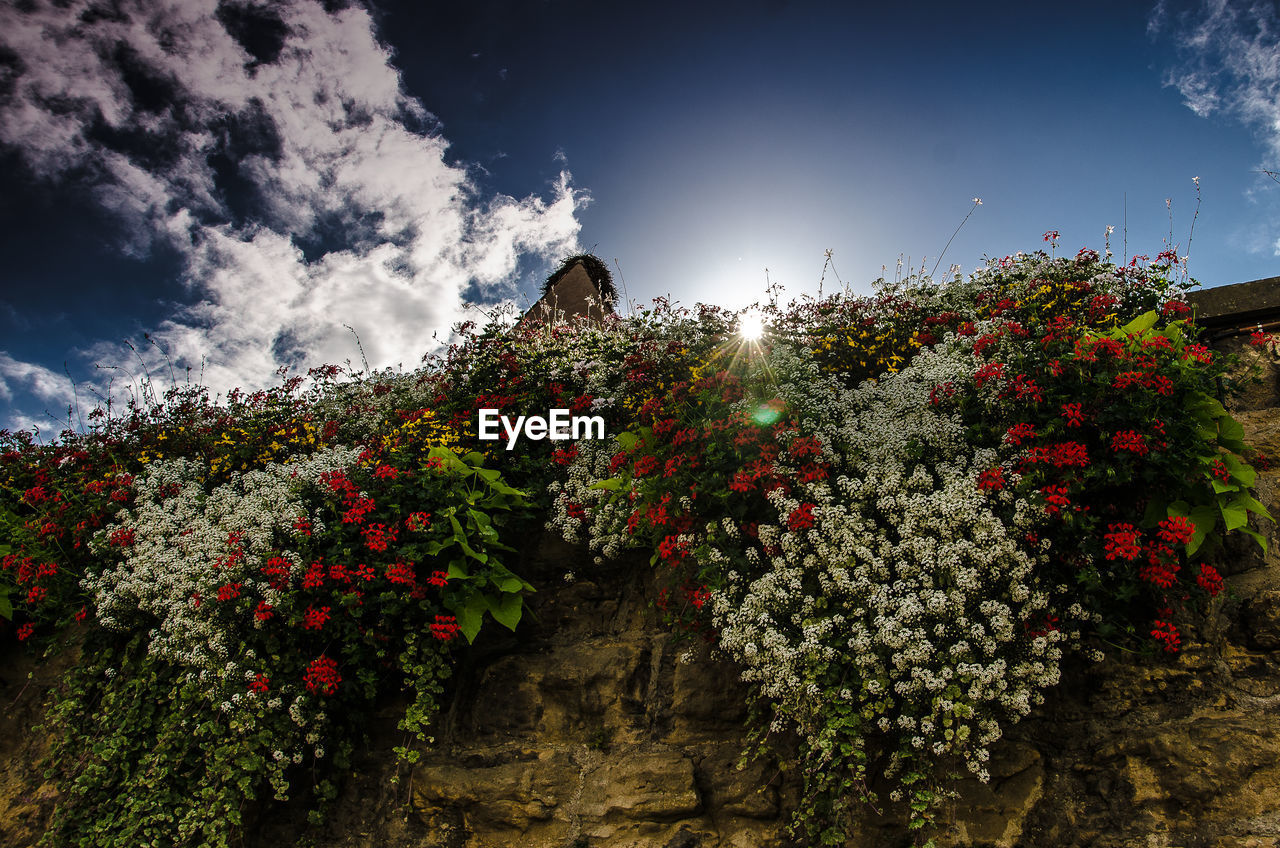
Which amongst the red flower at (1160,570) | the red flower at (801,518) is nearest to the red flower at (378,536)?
the red flower at (801,518)

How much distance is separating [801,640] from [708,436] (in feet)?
4.42

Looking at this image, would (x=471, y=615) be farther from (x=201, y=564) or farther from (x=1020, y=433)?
(x=1020, y=433)

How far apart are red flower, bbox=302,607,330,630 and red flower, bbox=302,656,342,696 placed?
20 centimetres

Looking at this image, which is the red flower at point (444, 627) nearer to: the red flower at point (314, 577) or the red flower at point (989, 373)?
the red flower at point (314, 577)

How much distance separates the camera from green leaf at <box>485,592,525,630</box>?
3967mm

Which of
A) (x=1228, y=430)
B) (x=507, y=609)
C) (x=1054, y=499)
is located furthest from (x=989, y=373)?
(x=507, y=609)

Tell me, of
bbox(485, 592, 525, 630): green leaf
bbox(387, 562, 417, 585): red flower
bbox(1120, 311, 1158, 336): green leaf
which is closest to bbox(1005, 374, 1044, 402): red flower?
bbox(1120, 311, 1158, 336): green leaf

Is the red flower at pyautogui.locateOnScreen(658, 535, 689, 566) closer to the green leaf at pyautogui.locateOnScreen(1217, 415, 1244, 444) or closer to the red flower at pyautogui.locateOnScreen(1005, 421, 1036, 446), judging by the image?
the red flower at pyautogui.locateOnScreen(1005, 421, 1036, 446)

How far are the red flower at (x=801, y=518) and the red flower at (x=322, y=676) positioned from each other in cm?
287

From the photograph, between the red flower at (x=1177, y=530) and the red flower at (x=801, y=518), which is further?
the red flower at (x=801, y=518)

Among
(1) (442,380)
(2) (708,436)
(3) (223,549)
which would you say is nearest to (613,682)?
(2) (708,436)

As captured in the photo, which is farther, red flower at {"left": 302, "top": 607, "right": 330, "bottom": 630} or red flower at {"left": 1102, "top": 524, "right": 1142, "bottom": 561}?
red flower at {"left": 302, "top": 607, "right": 330, "bottom": 630}

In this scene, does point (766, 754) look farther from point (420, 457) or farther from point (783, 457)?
point (420, 457)

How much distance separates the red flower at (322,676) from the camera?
3.62 m
